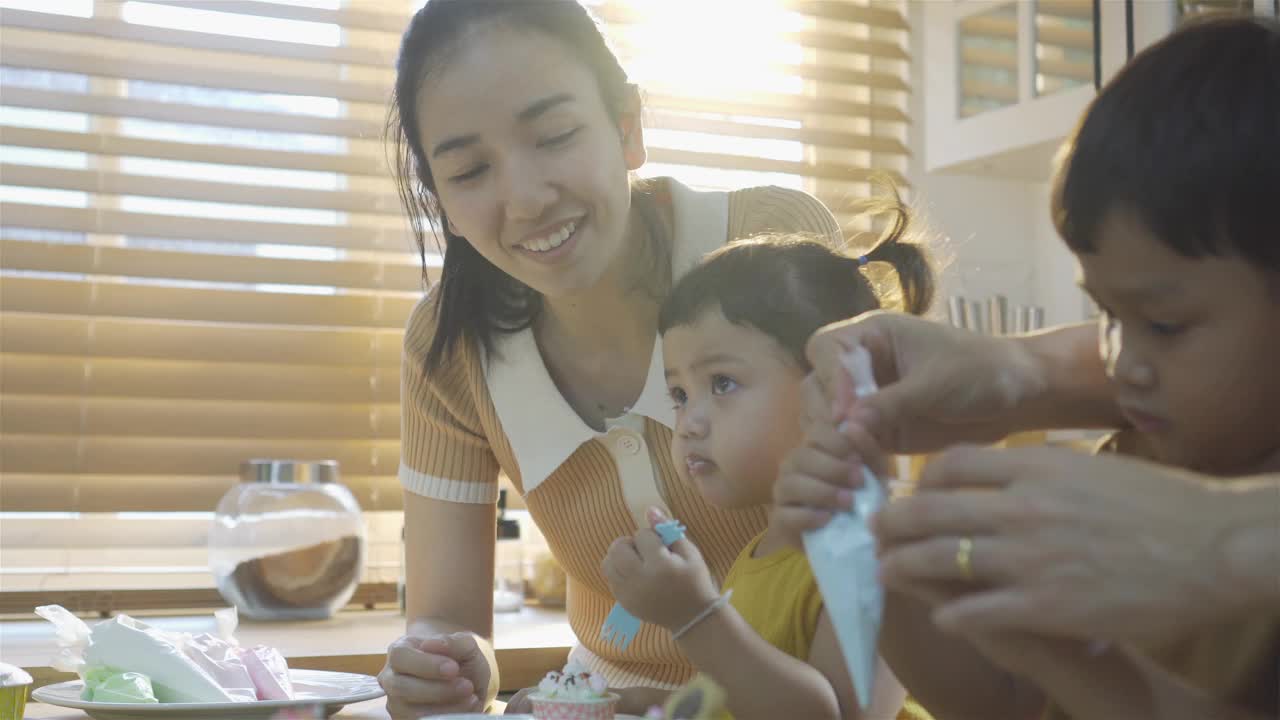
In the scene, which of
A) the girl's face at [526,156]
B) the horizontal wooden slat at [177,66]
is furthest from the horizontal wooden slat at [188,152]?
the girl's face at [526,156]

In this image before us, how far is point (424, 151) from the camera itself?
139 cm

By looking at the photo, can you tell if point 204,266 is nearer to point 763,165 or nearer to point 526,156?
point 763,165

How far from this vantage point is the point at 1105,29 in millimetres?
2377

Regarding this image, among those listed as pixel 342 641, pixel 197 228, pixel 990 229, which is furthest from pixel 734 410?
pixel 990 229

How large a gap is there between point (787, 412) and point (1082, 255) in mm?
488

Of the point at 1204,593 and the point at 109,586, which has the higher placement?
the point at 1204,593

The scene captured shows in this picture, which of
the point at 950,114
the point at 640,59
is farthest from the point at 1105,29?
the point at 640,59

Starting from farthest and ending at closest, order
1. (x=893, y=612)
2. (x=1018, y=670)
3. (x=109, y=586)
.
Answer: (x=109, y=586) → (x=893, y=612) → (x=1018, y=670)

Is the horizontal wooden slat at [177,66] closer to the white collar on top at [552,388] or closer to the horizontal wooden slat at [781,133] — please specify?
the horizontal wooden slat at [781,133]

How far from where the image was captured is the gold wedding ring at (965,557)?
58 centimetres

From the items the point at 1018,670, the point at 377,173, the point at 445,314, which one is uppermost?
the point at 377,173

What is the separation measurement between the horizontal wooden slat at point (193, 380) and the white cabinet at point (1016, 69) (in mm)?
1307

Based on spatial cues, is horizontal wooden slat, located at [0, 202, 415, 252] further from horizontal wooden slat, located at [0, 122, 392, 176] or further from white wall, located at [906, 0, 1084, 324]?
white wall, located at [906, 0, 1084, 324]

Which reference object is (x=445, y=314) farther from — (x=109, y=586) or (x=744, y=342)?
(x=109, y=586)
